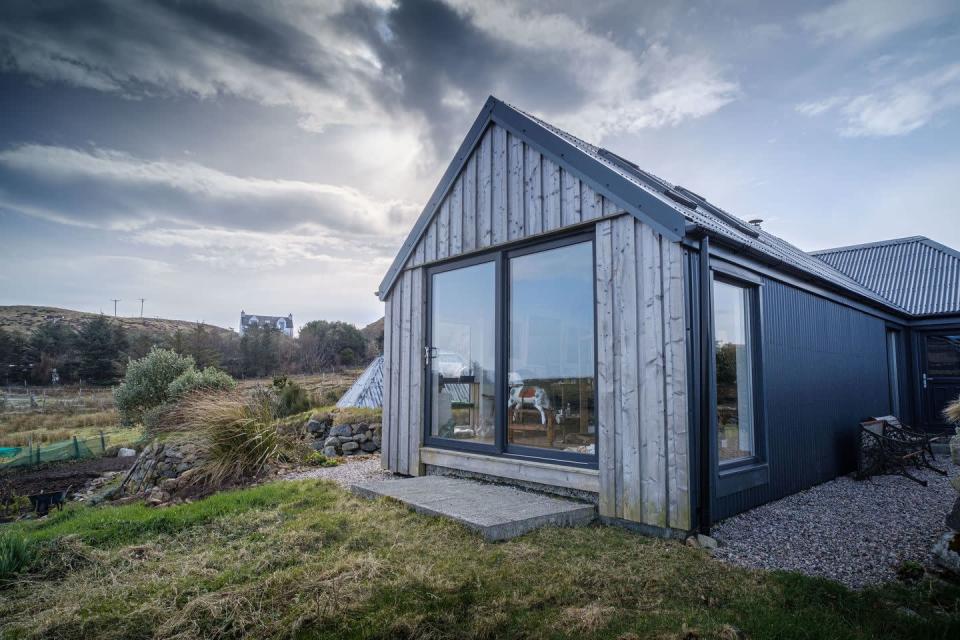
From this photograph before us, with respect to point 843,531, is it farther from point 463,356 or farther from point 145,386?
point 145,386

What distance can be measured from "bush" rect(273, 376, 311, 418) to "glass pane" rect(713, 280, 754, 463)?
32.3 feet

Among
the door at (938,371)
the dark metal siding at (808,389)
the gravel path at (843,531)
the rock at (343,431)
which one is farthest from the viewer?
the door at (938,371)

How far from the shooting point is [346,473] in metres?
6.45

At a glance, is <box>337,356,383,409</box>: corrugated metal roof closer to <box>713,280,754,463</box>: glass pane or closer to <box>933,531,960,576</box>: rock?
<box>713,280,754,463</box>: glass pane

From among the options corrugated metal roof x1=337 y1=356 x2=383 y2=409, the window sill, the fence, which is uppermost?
corrugated metal roof x1=337 y1=356 x2=383 y2=409

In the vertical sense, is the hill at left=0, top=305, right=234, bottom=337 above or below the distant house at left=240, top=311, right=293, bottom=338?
below

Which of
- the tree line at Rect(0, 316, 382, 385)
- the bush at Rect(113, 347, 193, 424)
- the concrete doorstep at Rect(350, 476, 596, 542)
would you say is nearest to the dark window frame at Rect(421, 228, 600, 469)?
the concrete doorstep at Rect(350, 476, 596, 542)

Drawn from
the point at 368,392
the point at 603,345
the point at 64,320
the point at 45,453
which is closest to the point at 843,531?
the point at 603,345

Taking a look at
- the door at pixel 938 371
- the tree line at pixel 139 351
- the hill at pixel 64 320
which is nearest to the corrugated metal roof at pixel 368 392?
the tree line at pixel 139 351

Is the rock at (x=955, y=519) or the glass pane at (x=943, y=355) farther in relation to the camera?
the glass pane at (x=943, y=355)

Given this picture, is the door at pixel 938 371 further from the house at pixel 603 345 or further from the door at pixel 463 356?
the door at pixel 463 356

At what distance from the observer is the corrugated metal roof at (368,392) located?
1116cm

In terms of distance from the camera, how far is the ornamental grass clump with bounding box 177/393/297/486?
6055mm

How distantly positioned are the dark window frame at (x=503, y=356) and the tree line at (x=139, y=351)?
16.6 meters
